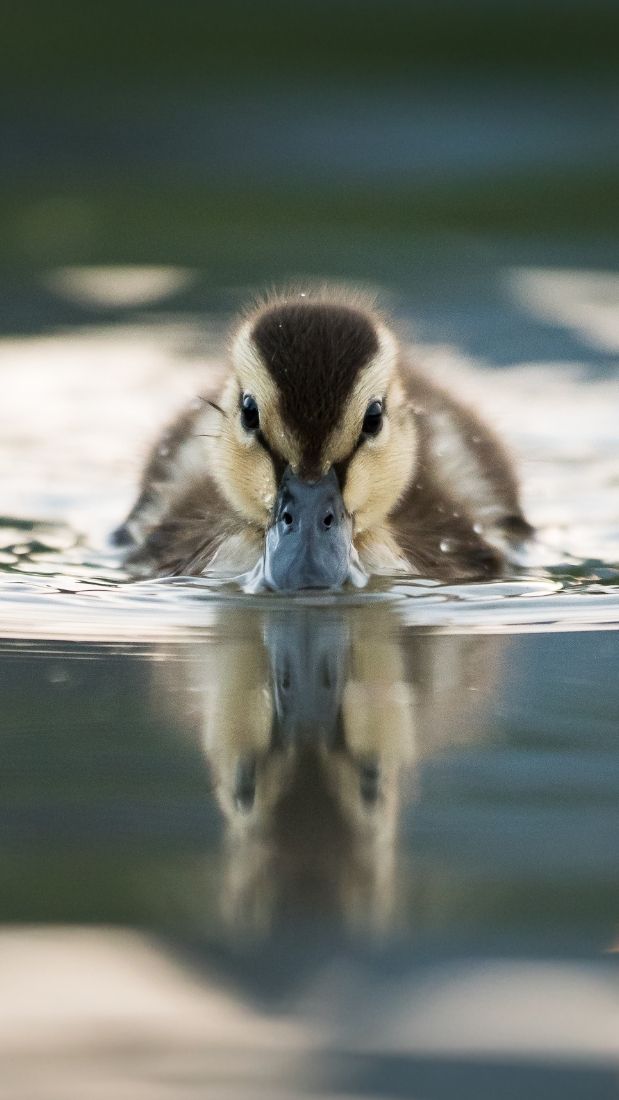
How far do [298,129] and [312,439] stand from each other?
3.32 metres

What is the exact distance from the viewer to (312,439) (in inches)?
130

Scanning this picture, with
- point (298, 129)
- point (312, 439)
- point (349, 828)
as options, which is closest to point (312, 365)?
point (312, 439)

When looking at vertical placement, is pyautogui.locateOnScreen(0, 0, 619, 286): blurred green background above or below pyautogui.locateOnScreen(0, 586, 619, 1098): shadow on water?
above

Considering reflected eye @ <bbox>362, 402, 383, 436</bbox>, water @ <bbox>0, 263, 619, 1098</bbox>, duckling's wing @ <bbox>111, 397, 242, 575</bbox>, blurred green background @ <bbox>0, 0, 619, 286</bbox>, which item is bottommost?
water @ <bbox>0, 263, 619, 1098</bbox>

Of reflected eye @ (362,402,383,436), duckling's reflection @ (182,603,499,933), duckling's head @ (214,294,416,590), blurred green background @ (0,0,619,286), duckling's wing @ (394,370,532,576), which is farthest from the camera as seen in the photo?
blurred green background @ (0,0,619,286)

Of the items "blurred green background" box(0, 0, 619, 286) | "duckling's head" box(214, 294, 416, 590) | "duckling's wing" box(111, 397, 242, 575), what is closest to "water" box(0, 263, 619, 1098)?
"duckling's head" box(214, 294, 416, 590)

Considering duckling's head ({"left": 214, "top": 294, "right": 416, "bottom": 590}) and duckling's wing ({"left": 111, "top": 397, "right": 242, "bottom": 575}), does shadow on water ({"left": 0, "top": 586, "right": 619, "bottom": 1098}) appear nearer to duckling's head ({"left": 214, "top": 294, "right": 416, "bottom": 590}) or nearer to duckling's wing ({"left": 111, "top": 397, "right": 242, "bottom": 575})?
duckling's head ({"left": 214, "top": 294, "right": 416, "bottom": 590})

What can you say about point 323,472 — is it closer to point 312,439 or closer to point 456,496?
point 312,439

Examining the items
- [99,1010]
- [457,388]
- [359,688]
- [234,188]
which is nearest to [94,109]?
[234,188]

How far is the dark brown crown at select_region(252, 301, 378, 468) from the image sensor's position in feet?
10.8

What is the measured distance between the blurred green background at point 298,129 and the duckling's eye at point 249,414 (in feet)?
8.07

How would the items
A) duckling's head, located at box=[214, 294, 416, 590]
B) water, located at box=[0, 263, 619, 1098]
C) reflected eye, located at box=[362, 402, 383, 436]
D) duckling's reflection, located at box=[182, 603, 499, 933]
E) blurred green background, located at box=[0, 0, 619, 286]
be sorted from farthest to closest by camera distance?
blurred green background, located at box=[0, 0, 619, 286], reflected eye, located at box=[362, 402, 383, 436], duckling's head, located at box=[214, 294, 416, 590], duckling's reflection, located at box=[182, 603, 499, 933], water, located at box=[0, 263, 619, 1098]

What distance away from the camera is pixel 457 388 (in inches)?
182

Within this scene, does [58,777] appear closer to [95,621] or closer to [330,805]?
[330,805]
